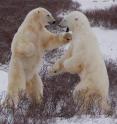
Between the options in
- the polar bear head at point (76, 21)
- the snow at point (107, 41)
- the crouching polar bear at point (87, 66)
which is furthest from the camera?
the snow at point (107, 41)

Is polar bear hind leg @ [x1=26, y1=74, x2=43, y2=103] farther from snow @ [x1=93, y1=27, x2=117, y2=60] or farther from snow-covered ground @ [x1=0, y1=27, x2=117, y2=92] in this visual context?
snow @ [x1=93, y1=27, x2=117, y2=60]

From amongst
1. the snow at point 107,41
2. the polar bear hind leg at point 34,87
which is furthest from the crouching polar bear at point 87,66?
the snow at point 107,41

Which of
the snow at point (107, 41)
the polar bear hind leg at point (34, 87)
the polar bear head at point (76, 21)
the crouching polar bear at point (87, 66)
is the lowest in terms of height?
the snow at point (107, 41)

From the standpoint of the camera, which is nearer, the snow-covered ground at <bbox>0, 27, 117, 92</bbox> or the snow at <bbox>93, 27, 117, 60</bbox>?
the snow-covered ground at <bbox>0, 27, 117, 92</bbox>

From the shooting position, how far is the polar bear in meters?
5.84

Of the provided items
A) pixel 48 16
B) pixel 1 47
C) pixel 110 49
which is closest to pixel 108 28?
pixel 110 49

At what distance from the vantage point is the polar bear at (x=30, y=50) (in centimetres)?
584

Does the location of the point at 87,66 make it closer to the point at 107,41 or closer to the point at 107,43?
the point at 107,43

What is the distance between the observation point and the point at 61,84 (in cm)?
750

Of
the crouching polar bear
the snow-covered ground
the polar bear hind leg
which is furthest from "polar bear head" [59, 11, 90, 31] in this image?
the snow-covered ground

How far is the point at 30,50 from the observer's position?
5.86 meters

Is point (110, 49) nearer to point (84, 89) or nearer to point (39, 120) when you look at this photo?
point (84, 89)

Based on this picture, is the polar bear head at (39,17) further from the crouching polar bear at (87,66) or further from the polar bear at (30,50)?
the crouching polar bear at (87,66)

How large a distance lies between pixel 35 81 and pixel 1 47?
5.55m
